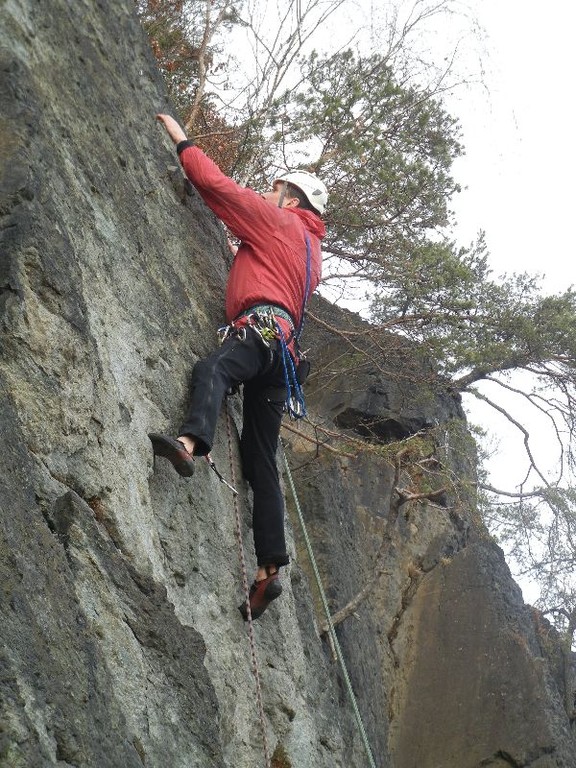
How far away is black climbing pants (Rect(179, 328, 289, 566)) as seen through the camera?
509 cm

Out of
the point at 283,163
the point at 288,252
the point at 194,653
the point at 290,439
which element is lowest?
the point at 194,653

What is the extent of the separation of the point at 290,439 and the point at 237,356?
3.92 metres

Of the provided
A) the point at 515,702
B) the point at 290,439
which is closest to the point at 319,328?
the point at 290,439

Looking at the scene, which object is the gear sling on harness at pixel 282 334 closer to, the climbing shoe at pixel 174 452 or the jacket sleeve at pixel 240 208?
the jacket sleeve at pixel 240 208

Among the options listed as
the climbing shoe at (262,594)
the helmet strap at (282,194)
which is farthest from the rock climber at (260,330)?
the helmet strap at (282,194)

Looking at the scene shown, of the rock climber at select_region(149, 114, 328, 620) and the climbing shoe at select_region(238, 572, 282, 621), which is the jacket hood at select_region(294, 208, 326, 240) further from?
the climbing shoe at select_region(238, 572, 282, 621)

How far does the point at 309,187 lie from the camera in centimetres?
645

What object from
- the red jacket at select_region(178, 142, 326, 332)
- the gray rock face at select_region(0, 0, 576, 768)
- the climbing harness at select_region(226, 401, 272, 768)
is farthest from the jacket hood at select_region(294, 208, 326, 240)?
the climbing harness at select_region(226, 401, 272, 768)

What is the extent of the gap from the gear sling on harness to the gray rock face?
0.28 meters

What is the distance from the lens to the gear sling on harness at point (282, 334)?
5566 mm

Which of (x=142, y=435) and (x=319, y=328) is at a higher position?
(x=319, y=328)

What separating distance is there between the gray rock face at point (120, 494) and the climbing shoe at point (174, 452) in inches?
3.0

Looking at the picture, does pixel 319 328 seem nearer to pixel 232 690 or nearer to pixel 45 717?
pixel 232 690

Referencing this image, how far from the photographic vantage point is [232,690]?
4770 millimetres
